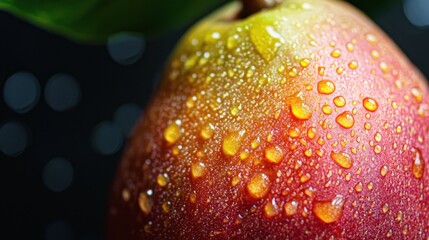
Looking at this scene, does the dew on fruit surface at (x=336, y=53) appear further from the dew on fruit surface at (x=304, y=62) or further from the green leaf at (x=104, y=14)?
the green leaf at (x=104, y=14)

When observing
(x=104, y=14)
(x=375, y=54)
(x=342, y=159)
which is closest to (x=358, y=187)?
(x=342, y=159)

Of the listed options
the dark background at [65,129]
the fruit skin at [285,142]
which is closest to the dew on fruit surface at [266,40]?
the fruit skin at [285,142]

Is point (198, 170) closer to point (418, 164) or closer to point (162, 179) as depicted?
point (162, 179)

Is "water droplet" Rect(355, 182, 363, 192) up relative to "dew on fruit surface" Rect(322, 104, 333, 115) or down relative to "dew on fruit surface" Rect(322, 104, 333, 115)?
down

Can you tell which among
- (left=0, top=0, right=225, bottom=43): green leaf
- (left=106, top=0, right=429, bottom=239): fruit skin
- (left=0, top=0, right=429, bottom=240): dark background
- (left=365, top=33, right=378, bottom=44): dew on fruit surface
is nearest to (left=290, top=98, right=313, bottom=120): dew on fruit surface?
(left=106, top=0, right=429, bottom=239): fruit skin

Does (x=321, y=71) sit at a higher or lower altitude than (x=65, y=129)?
higher

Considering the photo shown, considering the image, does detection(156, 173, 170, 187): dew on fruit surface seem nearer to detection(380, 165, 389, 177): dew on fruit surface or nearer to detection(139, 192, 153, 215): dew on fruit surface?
detection(139, 192, 153, 215): dew on fruit surface
